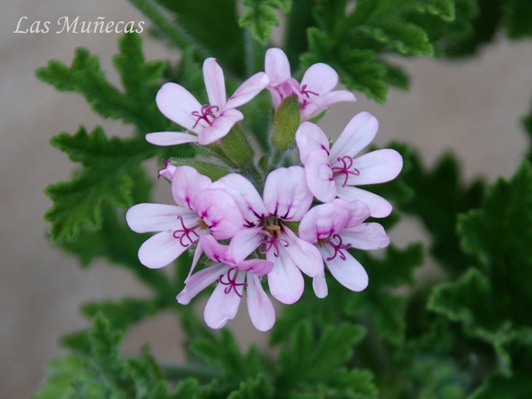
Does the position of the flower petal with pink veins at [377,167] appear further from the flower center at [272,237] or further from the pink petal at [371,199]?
the flower center at [272,237]

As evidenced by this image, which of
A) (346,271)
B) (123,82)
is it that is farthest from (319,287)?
A: (123,82)

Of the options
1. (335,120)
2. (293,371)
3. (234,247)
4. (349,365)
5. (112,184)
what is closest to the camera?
(234,247)

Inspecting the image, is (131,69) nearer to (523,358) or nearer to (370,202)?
(370,202)

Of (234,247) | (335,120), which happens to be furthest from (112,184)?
(335,120)

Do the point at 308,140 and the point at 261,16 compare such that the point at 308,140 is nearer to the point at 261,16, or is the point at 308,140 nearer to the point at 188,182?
the point at 188,182

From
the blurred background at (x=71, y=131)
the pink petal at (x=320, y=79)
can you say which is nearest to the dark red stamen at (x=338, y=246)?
the pink petal at (x=320, y=79)

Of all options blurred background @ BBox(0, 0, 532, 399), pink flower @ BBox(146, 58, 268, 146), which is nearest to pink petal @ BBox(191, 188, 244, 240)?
pink flower @ BBox(146, 58, 268, 146)
